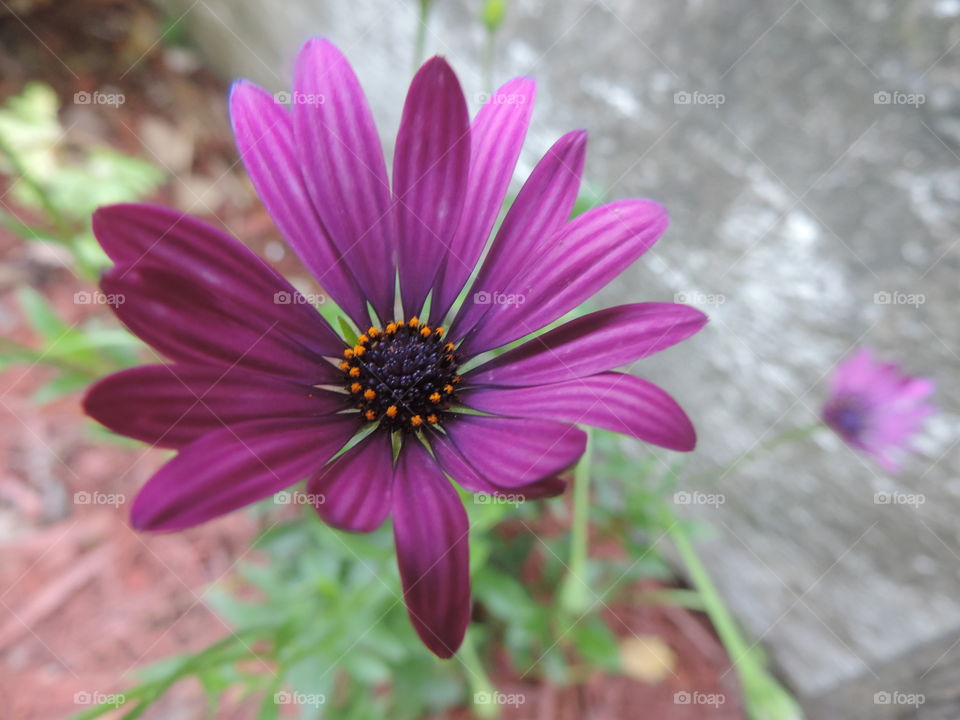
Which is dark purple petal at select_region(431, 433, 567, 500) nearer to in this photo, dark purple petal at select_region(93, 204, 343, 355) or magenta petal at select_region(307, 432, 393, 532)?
magenta petal at select_region(307, 432, 393, 532)

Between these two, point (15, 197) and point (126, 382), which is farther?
point (15, 197)

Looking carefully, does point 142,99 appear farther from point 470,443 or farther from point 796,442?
point 796,442

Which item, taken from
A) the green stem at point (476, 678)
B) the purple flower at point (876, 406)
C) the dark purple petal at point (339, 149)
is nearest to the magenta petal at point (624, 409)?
the dark purple petal at point (339, 149)

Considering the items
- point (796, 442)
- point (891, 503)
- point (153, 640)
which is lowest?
point (153, 640)

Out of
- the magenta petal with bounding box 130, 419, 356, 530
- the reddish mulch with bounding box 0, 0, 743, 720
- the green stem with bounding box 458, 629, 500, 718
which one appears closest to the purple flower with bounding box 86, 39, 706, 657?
the magenta petal with bounding box 130, 419, 356, 530

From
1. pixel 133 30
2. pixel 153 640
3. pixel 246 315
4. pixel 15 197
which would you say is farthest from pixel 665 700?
pixel 133 30

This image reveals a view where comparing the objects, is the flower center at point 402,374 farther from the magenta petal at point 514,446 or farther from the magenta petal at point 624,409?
the magenta petal at point 624,409
